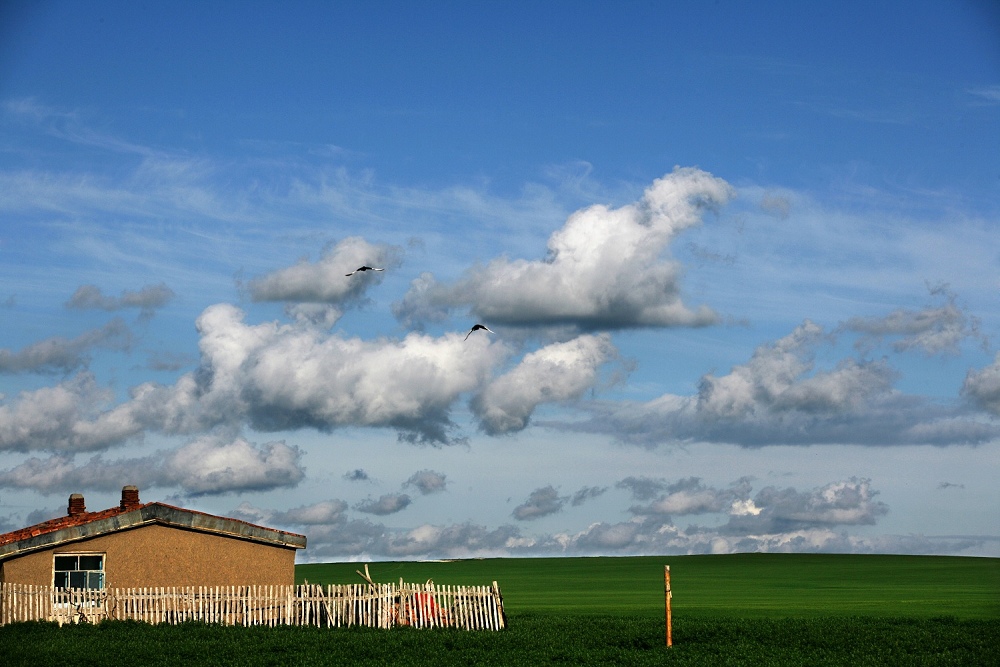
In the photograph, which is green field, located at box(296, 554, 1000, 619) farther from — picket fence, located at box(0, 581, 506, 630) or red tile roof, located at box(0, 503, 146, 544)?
red tile roof, located at box(0, 503, 146, 544)

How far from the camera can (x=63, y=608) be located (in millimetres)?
34969

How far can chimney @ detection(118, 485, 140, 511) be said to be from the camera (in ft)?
131

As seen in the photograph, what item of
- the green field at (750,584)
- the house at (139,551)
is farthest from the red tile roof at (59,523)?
the green field at (750,584)

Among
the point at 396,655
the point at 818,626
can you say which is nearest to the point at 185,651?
the point at 396,655

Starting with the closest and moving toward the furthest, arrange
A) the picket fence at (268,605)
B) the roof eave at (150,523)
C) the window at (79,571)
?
1. the picket fence at (268,605)
2. the roof eave at (150,523)
3. the window at (79,571)

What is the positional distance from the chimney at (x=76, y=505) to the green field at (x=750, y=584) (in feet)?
69.1

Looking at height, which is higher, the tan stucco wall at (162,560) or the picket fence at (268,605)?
the tan stucco wall at (162,560)

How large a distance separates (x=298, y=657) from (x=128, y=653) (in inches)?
181

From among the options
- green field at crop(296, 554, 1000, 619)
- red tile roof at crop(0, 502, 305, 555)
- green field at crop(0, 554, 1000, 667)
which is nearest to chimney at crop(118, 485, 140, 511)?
red tile roof at crop(0, 502, 305, 555)

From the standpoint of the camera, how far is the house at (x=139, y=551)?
118 ft

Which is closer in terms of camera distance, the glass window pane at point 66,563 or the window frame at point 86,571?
the window frame at point 86,571

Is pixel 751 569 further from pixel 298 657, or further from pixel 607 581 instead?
pixel 298 657

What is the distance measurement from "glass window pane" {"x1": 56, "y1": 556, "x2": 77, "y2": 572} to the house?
0.11 ft

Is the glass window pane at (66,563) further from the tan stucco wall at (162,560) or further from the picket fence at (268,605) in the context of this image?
the picket fence at (268,605)
